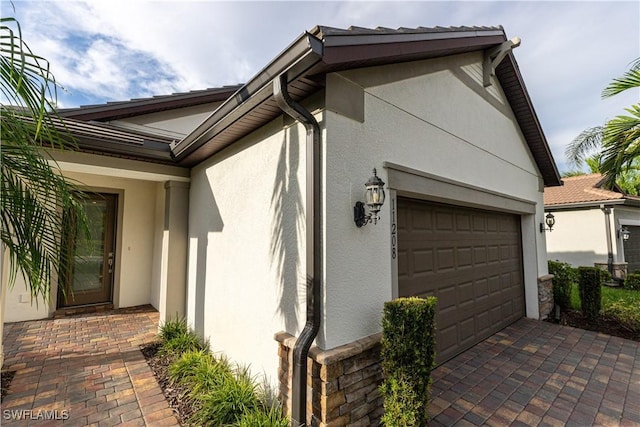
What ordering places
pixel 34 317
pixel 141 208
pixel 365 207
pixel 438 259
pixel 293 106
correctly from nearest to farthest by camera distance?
pixel 293 106 → pixel 365 207 → pixel 438 259 → pixel 34 317 → pixel 141 208

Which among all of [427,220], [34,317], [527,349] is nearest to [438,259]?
[427,220]

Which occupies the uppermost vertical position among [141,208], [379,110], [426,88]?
[426,88]

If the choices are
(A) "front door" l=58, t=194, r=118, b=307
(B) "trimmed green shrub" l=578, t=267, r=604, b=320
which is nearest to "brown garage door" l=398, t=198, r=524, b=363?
(B) "trimmed green shrub" l=578, t=267, r=604, b=320

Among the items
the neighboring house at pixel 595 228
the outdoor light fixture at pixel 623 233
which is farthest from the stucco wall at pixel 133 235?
the outdoor light fixture at pixel 623 233

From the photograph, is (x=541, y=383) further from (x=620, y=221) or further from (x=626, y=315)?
(x=620, y=221)

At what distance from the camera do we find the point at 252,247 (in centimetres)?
401

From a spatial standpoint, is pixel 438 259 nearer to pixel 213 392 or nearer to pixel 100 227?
→ pixel 213 392

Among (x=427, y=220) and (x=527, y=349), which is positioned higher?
(x=427, y=220)

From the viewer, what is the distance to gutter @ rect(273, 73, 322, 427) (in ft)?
9.29

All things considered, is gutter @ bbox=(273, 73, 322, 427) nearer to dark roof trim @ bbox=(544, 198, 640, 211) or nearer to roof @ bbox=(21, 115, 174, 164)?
roof @ bbox=(21, 115, 174, 164)

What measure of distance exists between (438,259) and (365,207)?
2.30m

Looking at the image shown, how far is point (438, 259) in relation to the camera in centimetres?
485

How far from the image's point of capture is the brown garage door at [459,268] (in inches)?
172

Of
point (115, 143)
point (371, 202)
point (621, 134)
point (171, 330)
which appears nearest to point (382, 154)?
point (371, 202)
